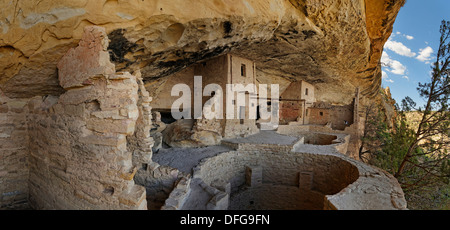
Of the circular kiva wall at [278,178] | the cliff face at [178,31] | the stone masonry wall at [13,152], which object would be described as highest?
the cliff face at [178,31]

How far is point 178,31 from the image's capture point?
341 cm

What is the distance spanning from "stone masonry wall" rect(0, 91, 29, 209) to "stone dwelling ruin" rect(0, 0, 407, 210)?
2 cm

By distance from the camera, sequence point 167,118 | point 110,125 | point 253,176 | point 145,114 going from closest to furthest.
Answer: point 110,125
point 145,114
point 253,176
point 167,118

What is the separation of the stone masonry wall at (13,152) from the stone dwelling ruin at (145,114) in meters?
0.02

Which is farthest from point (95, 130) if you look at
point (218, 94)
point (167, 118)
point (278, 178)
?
point (167, 118)

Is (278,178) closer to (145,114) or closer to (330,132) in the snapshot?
(145,114)

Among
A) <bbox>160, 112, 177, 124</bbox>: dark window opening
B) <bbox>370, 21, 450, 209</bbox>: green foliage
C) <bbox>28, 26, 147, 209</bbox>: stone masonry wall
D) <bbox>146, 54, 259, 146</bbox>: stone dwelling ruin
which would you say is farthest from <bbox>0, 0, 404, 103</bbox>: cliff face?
<bbox>160, 112, 177, 124</bbox>: dark window opening

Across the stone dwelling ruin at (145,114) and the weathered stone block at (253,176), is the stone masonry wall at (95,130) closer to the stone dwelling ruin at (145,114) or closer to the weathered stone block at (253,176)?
the stone dwelling ruin at (145,114)

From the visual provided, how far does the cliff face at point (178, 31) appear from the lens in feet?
7.04

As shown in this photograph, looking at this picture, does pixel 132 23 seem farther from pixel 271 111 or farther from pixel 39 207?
pixel 271 111

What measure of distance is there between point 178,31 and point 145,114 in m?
1.70

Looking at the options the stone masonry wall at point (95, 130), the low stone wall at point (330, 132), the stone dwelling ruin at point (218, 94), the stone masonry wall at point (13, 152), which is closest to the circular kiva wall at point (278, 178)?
the stone dwelling ruin at point (218, 94)

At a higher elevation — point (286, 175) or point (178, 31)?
point (178, 31)
